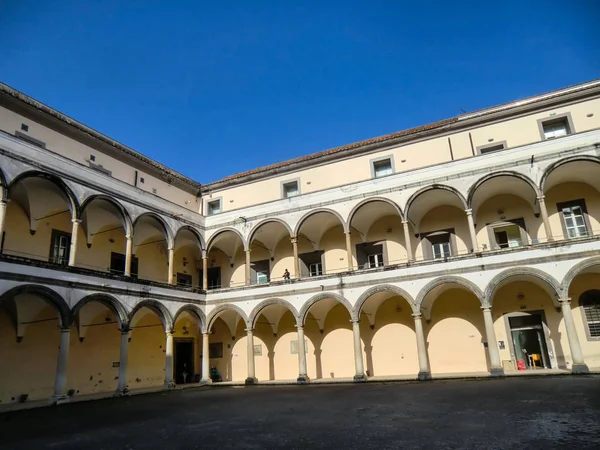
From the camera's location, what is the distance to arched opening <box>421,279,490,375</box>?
61.3 ft

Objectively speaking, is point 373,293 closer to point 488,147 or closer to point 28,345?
point 488,147

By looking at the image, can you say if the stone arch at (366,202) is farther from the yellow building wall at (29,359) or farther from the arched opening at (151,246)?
the yellow building wall at (29,359)

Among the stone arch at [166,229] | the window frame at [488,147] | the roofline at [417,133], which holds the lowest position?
the stone arch at [166,229]

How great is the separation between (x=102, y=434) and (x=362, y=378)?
1165 centimetres

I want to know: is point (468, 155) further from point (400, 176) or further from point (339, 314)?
point (339, 314)

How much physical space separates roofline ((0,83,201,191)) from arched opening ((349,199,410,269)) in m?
10.1

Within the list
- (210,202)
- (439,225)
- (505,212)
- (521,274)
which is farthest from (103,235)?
(505,212)

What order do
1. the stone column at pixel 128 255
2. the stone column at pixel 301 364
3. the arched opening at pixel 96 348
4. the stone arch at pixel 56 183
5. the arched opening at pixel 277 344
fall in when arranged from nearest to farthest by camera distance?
the stone arch at pixel 56 183 < the arched opening at pixel 96 348 < the stone column at pixel 128 255 < the stone column at pixel 301 364 < the arched opening at pixel 277 344

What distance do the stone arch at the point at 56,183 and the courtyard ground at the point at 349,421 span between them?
7.06 meters

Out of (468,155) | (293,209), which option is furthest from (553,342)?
(293,209)

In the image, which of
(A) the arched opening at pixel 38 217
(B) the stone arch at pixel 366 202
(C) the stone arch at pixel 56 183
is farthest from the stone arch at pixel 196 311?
(B) the stone arch at pixel 366 202

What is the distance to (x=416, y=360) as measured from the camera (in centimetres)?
1977

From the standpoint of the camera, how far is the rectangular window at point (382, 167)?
70.8ft

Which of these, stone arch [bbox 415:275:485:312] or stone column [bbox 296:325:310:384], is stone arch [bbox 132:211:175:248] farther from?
stone arch [bbox 415:275:485:312]
